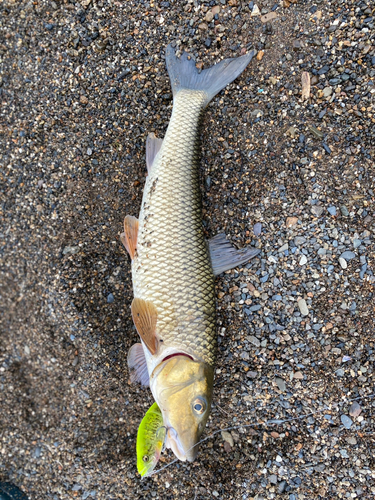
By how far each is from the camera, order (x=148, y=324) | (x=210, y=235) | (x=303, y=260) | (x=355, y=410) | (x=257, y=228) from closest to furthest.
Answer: (x=148, y=324)
(x=355, y=410)
(x=303, y=260)
(x=257, y=228)
(x=210, y=235)

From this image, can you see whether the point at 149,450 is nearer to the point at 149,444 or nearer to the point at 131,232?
the point at 149,444

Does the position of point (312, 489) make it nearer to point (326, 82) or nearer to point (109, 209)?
point (109, 209)

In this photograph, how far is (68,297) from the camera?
2701mm

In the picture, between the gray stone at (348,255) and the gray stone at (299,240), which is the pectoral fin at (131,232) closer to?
the gray stone at (299,240)

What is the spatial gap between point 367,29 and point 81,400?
3.60m

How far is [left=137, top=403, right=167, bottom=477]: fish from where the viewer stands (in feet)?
6.89

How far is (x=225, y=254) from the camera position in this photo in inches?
96.4

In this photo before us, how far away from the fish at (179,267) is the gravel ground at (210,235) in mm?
180

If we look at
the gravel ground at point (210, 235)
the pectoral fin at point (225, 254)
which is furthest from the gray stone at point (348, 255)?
the pectoral fin at point (225, 254)

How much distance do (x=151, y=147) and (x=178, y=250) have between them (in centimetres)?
89

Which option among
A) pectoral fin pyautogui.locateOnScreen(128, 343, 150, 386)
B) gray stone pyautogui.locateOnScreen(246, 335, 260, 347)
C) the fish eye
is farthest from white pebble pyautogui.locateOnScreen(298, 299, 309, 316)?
pectoral fin pyautogui.locateOnScreen(128, 343, 150, 386)

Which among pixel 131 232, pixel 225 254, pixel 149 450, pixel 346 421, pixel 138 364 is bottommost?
pixel 346 421

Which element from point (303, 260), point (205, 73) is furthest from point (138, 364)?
point (205, 73)

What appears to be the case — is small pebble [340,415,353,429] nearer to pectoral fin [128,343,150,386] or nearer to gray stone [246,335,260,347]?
gray stone [246,335,260,347]
